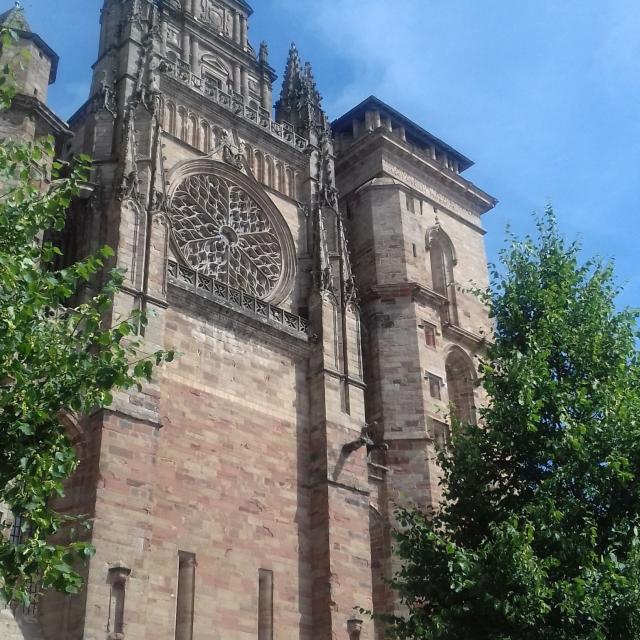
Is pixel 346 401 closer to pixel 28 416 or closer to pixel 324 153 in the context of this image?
pixel 324 153

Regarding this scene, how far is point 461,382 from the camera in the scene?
27375 millimetres

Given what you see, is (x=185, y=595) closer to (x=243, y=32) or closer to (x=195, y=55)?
(x=195, y=55)

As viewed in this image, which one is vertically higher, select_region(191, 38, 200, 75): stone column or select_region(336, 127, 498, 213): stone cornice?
select_region(191, 38, 200, 75): stone column

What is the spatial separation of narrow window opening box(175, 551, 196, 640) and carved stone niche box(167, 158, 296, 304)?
683 cm

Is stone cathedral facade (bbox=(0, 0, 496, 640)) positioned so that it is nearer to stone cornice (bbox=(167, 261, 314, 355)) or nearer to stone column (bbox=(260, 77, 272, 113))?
stone cornice (bbox=(167, 261, 314, 355))

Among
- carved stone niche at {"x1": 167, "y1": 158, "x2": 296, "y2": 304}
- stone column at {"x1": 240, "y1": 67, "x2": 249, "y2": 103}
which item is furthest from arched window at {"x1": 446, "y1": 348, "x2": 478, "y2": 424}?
stone column at {"x1": 240, "y1": 67, "x2": 249, "y2": 103}

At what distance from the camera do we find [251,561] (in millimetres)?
19484

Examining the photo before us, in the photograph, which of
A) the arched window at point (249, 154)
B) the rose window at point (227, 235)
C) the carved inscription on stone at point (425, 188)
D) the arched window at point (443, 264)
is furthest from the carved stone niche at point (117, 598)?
the carved inscription on stone at point (425, 188)

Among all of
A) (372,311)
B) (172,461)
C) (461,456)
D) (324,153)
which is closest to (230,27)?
(324,153)

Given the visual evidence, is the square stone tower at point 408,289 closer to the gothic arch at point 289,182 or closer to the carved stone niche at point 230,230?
the gothic arch at point 289,182

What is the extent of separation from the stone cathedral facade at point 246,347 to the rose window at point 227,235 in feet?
0.20

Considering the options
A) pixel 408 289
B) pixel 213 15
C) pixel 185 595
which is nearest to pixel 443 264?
pixel 408 289

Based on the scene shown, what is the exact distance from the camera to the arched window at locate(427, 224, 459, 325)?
28406 millimetres

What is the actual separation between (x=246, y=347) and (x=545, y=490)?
8.94 m
